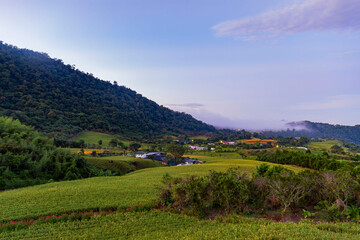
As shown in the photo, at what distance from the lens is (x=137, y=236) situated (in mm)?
9938

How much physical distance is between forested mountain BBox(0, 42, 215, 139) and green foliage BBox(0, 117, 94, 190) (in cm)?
4704

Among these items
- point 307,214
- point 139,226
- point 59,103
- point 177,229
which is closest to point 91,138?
point 59,103

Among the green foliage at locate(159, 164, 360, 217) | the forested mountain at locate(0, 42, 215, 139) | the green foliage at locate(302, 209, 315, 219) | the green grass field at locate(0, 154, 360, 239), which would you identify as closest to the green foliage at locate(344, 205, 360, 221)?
Result: the green foliage at locate(159, 164, 360, 217)

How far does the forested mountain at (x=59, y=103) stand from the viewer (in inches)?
3546

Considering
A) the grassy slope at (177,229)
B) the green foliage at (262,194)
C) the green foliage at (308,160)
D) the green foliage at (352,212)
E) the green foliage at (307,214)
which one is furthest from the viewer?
the green foliage at (308,160)

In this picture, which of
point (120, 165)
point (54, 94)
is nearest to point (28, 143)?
point (120, 165)

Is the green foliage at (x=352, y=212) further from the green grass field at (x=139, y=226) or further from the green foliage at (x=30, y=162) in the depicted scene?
the green foliage at (x=30, y=162)

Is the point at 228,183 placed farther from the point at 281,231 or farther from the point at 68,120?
the point at 68,120

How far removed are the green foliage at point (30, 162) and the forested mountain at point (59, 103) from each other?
154 ft

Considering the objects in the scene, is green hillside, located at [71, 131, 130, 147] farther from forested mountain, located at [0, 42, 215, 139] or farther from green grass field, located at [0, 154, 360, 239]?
green grass field, located at [0, 154, 360, 239]

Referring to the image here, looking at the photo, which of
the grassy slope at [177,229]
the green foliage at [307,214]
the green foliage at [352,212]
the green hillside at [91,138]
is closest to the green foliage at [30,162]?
the grassy slope at [177,229]

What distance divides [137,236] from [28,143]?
2947 centimetres

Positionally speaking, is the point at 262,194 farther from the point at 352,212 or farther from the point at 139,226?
the point at 139,226

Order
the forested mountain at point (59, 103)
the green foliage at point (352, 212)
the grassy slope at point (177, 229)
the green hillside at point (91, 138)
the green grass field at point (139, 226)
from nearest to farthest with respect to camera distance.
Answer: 1. the grassy slope at point (177, 229)
2. the green grass field at point (139, 226)
3. the green foliage at point (352, 212)
4. the green hillside at point (91, 138)
5. the forested mountain at point (59, 103)
